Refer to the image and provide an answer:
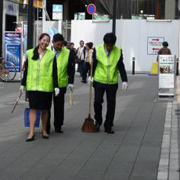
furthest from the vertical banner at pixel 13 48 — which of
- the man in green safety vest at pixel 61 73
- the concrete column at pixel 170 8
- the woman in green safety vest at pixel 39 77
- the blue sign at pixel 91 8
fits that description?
the concrete column at pixel 170 8

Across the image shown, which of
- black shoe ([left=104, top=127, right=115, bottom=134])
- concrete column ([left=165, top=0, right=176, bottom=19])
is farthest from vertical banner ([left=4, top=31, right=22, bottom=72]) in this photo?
concrete column ([left=165, top=0, right=176, bottom=19])

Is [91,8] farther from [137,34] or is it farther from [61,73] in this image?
[61,73]

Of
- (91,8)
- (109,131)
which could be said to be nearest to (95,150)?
(109,131)

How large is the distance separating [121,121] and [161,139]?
8.15ft

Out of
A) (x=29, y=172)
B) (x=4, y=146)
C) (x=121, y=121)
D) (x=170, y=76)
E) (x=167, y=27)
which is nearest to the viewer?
(x=29, y=172)

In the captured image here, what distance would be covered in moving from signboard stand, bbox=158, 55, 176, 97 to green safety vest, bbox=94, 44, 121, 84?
6.77 metres

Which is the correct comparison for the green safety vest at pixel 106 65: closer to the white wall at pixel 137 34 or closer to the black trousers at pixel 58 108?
the black trousers at pixel 58 108

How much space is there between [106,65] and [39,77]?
1.46m

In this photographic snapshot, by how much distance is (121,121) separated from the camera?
12820 millimetres

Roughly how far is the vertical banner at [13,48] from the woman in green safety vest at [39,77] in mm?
13177

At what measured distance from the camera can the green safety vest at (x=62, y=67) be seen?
10.9 m

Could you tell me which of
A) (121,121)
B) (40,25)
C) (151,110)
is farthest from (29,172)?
(40,25)

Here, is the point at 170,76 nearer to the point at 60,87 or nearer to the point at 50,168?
the point at 60,87

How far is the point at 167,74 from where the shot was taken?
17.8 metres
